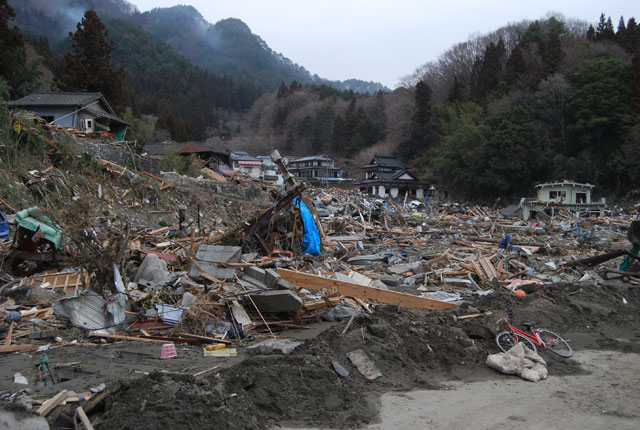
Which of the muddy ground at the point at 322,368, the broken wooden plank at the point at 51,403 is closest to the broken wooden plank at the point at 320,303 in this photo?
the muddy ground at the point at 322,368

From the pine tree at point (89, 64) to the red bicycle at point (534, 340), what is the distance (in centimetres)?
2826

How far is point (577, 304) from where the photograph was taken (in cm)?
671

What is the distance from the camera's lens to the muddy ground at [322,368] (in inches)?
122

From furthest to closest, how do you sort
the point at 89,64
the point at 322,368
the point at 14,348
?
the point at 89,64, the point at 14,348, the point at 322,368

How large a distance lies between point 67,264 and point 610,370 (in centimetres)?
831

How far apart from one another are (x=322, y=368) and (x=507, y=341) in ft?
8.11

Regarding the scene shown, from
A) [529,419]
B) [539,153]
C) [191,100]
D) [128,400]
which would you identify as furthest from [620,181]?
[191,100]

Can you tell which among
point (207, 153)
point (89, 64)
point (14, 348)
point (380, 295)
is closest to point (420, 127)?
point (207, 153)

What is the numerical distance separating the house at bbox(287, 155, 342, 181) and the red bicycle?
44.9 m

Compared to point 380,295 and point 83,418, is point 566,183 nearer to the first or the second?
point 380,295

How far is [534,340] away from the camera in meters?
5.24

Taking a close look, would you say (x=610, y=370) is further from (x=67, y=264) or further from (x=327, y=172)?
(x=327, y=172)

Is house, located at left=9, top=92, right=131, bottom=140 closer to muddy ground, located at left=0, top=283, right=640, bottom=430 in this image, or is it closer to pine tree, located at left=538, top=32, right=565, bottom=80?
muddy ground, located at left=0, top=283, right=640, bottom=430

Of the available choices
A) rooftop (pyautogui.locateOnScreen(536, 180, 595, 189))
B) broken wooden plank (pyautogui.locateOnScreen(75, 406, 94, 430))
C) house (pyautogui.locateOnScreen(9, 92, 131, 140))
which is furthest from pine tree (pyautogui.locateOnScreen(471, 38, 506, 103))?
broken wooden plank (pyautogui.locateOnScreen(75, 406, 94, 430))
